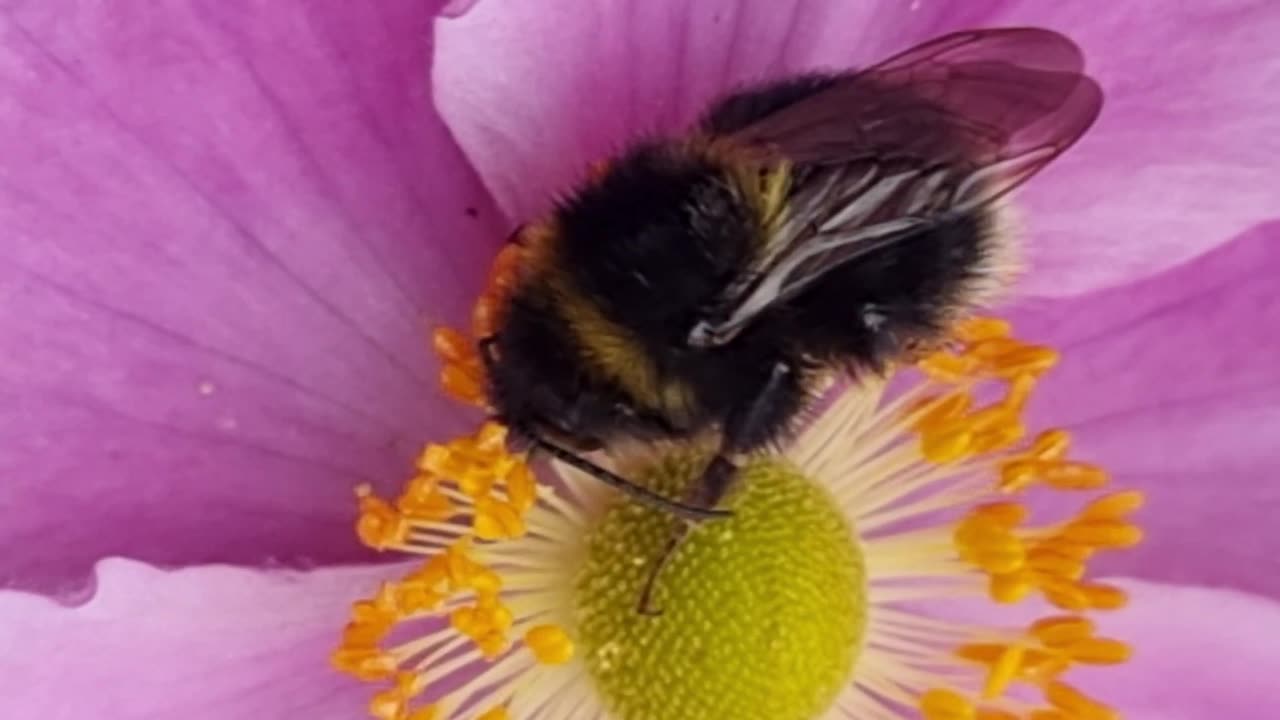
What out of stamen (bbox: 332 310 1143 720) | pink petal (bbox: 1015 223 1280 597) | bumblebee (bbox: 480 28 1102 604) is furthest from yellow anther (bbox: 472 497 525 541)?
pink petal (bbox: 1015 223 1280 597)

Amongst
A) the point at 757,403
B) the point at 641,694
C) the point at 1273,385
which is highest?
the point at 1273,385

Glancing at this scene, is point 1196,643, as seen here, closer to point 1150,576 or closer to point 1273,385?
point 1150,576

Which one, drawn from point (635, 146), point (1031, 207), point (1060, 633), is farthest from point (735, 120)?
point (1060, 633)

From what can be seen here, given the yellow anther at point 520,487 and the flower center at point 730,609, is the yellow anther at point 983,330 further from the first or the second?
the yellow anther at point 520,487

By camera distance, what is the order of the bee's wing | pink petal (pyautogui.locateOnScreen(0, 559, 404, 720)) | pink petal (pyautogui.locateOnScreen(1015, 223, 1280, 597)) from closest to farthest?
the bee's wing → pink petal (pyautogui.locateOnScreen(0, 559, 404, 720)) → pink petal (pyautogui.locateOnScreen(1015, 223, 1280, 597))

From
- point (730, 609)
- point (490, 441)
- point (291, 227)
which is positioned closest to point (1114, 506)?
point (730, 609)

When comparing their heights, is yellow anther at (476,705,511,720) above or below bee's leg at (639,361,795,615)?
below

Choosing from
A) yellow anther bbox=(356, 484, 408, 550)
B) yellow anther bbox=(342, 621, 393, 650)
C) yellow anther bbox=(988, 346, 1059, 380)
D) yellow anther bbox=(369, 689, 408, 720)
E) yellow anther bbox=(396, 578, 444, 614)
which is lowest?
yellow anther bbox=(369, 689, 408, 720)

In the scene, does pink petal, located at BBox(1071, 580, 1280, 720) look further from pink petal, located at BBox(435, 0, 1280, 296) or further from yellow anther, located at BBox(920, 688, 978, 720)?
pink petal, located at BBox(435, 0, 1280, 296)
